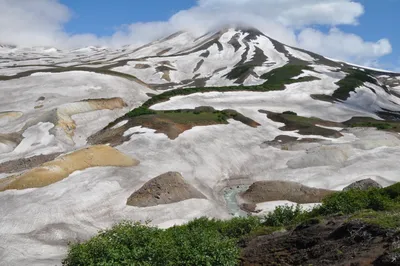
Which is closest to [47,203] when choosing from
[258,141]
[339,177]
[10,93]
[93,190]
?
[93,190]

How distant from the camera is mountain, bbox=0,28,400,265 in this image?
3769 cm

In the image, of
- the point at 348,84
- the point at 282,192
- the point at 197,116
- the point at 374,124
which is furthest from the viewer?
the point at 348,84

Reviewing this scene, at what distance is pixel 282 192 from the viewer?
46.2 m

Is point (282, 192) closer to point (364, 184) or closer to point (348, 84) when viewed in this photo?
point (364, 184)

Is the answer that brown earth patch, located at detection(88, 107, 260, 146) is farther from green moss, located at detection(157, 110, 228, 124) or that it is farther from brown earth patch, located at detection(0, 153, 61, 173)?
brown earth patch, located at detection(0, 153, 61, 173)

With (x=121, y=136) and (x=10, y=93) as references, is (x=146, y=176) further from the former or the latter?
(x=10, y=93)

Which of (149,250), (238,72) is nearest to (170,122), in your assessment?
(149,250)

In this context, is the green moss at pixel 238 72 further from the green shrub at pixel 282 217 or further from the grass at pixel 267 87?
the green shrub at pixel 282 217

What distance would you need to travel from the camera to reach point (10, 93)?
96.2 m

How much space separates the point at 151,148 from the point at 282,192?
18501 mm

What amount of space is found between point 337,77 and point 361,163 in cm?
9209

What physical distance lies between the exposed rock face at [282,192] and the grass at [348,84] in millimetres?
73781

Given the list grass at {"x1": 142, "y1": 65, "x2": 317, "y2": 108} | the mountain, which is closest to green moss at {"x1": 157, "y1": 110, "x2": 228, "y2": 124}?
the mountain

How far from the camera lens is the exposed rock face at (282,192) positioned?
147 ft
